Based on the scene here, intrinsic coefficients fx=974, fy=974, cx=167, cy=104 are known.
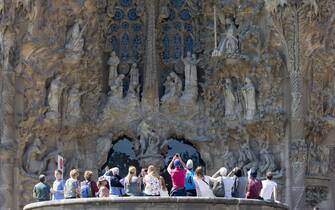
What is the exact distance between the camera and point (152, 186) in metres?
17.7

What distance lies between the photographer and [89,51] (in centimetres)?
2483

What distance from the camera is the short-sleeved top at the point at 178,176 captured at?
1723 cm

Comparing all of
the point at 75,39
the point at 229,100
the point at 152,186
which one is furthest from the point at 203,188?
the point at 75,39

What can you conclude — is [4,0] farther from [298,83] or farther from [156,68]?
[298,83]

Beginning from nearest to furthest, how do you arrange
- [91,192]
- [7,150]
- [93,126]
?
[91,192]
[7,150]
[93,126]

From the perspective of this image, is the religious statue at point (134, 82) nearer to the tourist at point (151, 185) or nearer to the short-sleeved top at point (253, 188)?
the tourist at point (151, 185)

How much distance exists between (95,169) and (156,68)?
10.1ft

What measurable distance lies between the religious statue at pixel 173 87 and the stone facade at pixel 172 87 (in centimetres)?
3

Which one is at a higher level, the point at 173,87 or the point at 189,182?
the point at 173,87

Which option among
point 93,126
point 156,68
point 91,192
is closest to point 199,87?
point 156,68

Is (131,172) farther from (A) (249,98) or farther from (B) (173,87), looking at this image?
(B) (173,87)

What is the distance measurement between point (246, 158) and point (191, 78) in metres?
2.56

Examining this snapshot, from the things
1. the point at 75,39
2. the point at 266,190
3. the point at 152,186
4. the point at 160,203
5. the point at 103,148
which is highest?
the point at 75,39

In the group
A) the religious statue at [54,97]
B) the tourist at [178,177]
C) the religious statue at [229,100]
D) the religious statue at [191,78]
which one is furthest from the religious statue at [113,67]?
the tourist at [178,177]
